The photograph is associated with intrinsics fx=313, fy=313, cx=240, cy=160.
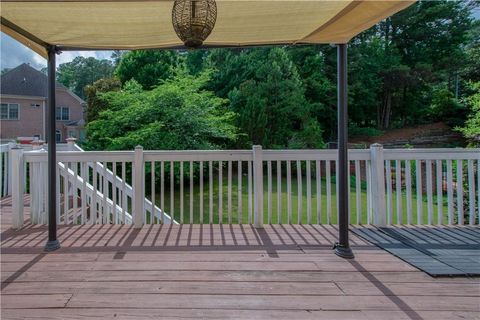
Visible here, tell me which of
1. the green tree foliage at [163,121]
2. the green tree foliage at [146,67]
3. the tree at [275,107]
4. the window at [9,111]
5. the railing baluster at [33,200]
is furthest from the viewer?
the window at [9,111]

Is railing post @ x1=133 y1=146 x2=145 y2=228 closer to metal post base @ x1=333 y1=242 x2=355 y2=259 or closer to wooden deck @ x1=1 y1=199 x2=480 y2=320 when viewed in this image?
wooden deck @ x1=1 y1=199 x2=480 y2=320

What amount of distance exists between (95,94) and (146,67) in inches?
84.9

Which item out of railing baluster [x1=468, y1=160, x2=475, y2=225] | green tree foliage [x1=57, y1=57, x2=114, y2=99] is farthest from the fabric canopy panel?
green tree foliage [x1=57, y1=57, x2=114, y2=99]

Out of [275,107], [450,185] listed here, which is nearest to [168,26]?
[450,185]

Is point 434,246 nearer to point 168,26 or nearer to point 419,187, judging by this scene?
point 419,187

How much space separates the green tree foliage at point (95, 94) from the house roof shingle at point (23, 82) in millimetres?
11180

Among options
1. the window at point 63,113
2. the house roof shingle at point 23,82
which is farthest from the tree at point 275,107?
the window at point 63,113

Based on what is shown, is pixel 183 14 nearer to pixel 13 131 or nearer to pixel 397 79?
pixel 397 79

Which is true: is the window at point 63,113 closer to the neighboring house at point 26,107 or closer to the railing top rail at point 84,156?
the neighboring house at point 26,107

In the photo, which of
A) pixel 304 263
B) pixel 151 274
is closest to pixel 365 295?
pixel 304 263

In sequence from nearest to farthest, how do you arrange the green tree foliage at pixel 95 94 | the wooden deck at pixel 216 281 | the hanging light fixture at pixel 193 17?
the wooden deck at pixel 216 281 < the hanging light fixture at pixel 193 17 < the green tree foliage at pixel 95 94

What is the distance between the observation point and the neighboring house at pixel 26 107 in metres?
18.8

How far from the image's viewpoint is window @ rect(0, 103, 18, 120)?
18.6 m

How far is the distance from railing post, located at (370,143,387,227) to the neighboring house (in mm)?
18196
